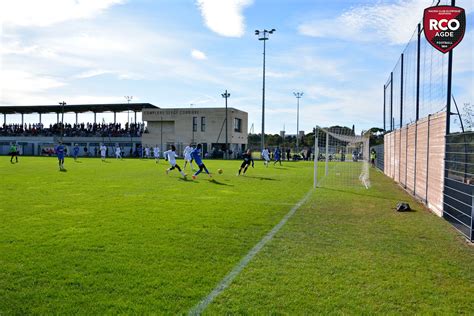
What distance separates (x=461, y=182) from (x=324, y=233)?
3792mm

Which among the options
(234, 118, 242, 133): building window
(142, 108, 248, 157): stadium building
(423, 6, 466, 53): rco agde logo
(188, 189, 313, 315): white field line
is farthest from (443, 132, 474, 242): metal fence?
(234, 118, 242, 133): building window

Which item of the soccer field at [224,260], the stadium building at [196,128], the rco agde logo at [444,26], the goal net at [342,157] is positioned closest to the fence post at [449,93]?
the rco agde logo at [444,26]

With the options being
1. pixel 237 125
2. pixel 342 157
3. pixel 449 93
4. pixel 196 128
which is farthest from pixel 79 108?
pixel 449 93

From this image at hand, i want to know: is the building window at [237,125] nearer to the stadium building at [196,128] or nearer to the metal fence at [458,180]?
the stadium building at [196,128]

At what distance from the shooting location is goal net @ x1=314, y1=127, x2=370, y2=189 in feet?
59.7

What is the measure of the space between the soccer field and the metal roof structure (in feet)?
173

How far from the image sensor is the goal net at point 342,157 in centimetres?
1819

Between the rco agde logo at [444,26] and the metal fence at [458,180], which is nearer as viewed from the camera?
the metal fence at [458,180]

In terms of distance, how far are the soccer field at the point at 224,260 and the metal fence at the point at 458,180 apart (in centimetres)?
46

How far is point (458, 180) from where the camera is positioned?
9172 mm

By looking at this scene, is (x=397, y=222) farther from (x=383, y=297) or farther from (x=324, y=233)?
(x=383, y=297)

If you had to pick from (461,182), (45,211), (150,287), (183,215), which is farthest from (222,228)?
(461,182)

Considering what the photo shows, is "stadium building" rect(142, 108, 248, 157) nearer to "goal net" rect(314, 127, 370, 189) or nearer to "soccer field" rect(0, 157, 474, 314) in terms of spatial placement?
"goal net" rect(314, 127, 370, 189)

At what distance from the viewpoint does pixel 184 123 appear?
59.3 meters
